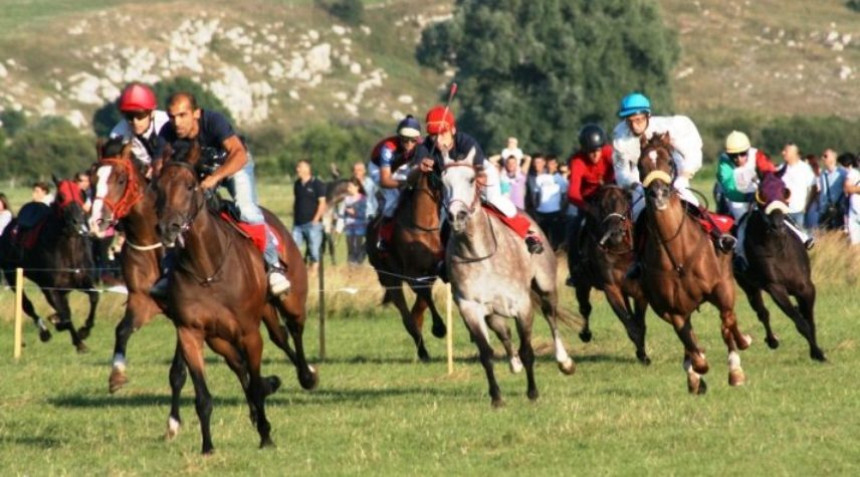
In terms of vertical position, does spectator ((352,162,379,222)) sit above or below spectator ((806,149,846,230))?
below

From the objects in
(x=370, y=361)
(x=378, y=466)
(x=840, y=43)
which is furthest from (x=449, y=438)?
(x=840, y=43)

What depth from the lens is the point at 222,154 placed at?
1335 centimetres

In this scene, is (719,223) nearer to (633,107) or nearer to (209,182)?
(633,107)

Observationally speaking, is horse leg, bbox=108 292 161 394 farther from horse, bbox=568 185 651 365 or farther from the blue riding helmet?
the blue riding helmet

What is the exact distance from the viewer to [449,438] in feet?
Answer: 42.6

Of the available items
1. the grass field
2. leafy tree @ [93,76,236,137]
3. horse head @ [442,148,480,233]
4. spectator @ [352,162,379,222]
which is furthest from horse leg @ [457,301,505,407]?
leafy tree @ [93,76,236,137]

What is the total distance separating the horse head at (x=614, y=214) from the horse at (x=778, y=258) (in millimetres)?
1276

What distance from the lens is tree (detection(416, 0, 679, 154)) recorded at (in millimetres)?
83812

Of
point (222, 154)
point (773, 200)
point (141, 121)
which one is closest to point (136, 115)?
point (141, 121)

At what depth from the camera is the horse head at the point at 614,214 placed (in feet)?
56.4

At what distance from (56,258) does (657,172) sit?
11.0m

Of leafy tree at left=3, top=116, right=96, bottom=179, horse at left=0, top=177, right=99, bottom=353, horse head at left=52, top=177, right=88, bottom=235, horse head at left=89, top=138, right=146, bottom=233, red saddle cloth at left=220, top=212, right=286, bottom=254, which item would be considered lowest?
leafy tree at left=3, top=116, right=96, bottom=179

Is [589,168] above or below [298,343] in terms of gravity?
above

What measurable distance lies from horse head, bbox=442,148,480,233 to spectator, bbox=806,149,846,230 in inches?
619
